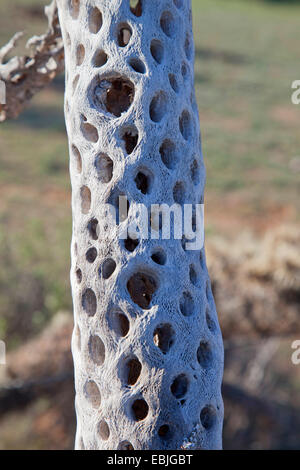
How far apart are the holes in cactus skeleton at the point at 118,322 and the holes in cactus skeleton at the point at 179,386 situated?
16cm

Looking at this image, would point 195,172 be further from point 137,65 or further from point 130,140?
point 137,65

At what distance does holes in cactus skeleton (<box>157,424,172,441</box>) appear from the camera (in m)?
1.40

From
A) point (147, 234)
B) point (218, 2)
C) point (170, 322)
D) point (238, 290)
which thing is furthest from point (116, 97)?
point (218, 2)

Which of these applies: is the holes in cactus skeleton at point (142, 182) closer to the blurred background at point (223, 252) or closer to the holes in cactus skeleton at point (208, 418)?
the holes in cactus skeleton at point (208, 418)

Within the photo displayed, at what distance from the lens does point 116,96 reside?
4.95 ft

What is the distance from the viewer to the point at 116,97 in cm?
151

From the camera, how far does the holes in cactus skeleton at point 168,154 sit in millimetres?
1442

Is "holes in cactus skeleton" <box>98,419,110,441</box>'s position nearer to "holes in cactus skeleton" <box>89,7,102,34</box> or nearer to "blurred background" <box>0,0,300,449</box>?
"holes in cactus skeleton" <box>89,7,102,34</box>

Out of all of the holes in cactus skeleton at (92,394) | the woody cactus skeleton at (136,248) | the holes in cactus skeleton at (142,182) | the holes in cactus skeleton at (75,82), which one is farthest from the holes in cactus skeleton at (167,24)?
the holes in cactus skeleton at (92,394)

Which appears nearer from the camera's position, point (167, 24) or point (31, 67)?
point (167, 24)

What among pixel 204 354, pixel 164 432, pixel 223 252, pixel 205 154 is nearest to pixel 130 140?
pixel 204 354

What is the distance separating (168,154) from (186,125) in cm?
10

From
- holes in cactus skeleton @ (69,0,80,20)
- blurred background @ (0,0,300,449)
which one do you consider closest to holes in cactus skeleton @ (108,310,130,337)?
holes in cactus skeleton @ (69,0,80,20)
